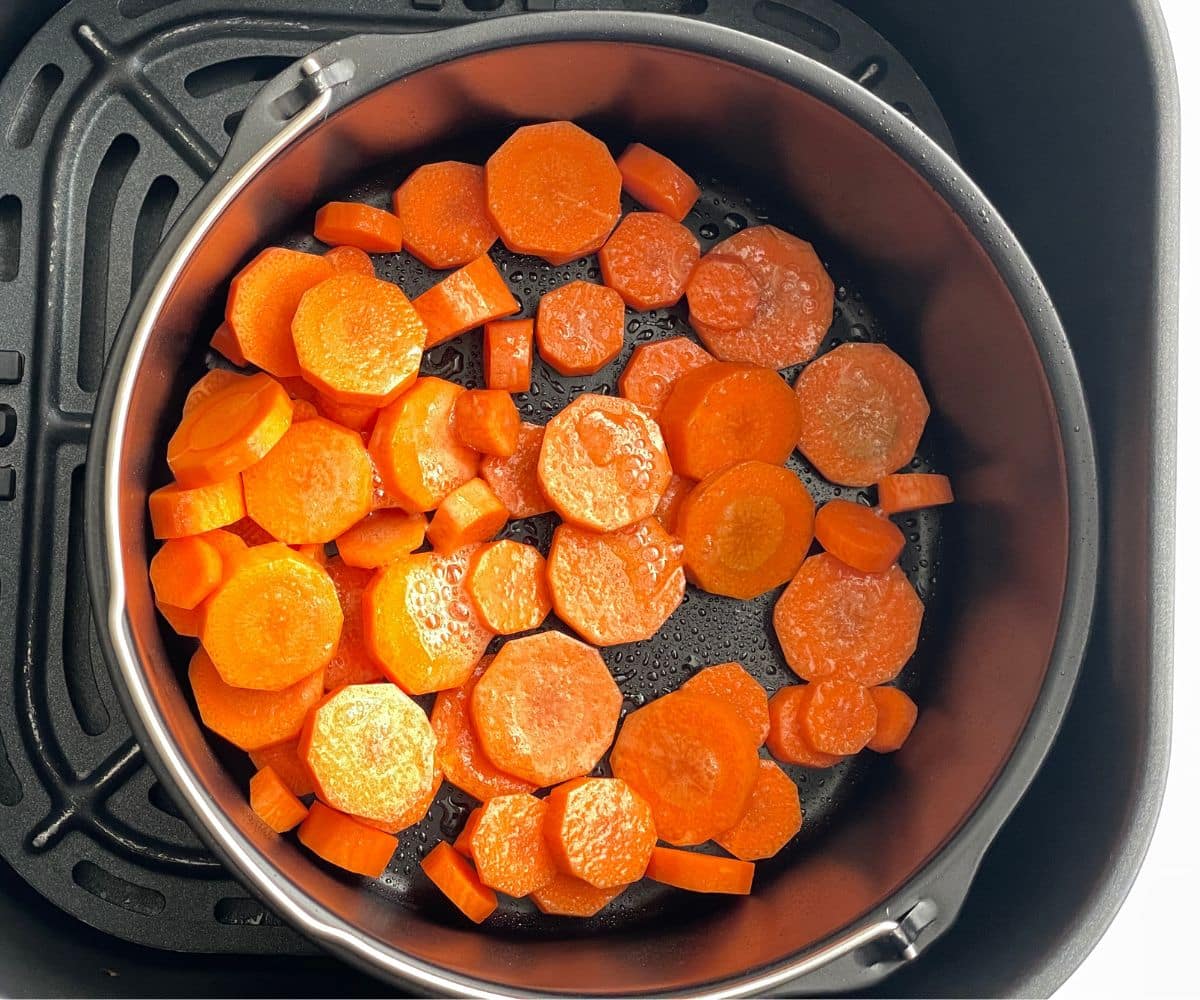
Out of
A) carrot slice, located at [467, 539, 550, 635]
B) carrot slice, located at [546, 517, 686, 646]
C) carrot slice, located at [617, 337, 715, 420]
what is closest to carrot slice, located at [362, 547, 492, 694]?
carrot slice, located at [467, 539, 550, 635]

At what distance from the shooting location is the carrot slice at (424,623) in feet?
4.45

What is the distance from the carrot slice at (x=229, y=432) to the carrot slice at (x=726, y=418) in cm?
55

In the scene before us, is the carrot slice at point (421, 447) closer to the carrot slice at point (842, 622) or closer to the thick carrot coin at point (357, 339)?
the thick carrot coin at point (357, 339)

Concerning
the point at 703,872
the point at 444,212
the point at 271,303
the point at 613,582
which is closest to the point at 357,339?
the point at 271,303

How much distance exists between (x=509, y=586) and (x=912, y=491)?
0.62 metres

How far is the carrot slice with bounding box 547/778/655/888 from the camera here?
136cm

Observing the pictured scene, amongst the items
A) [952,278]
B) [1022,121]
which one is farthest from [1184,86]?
Answer: [952,278]

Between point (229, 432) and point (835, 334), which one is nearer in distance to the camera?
point (229, 432)

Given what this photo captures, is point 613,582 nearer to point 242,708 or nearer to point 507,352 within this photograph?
point 507,352

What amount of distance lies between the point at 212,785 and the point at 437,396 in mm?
579

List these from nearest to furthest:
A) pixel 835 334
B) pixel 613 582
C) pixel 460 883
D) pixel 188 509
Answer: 1. pixel 188 509
2. pixel 460 883
3. pixel 613 582
4. pixel 835 334

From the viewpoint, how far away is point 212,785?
120cm

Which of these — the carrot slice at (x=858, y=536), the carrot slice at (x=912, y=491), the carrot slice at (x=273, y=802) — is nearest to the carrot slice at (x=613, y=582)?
the carrot slice at (x=858, y=536)

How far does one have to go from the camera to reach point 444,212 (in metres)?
1.46
